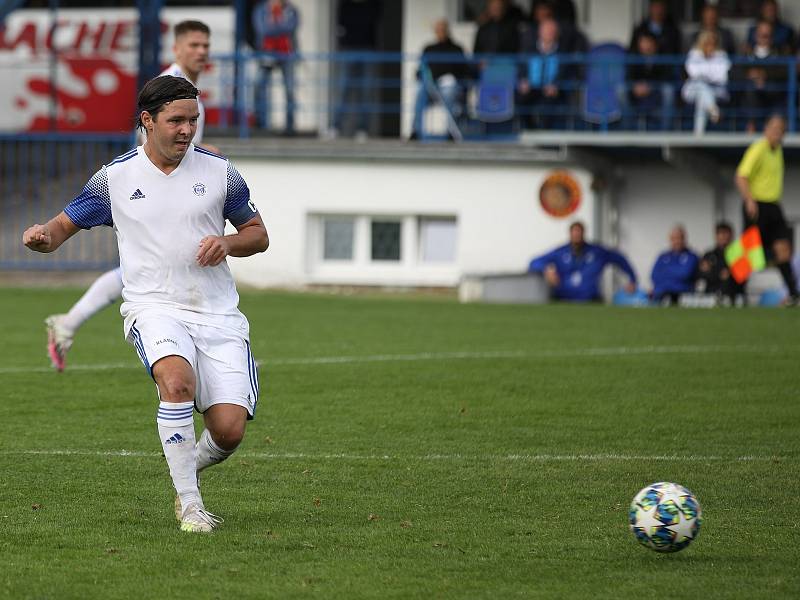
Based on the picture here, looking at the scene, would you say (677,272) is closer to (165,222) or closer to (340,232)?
(340,232)

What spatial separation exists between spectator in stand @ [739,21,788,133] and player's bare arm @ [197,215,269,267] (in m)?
16.0

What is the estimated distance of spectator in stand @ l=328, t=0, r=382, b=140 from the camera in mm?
26281

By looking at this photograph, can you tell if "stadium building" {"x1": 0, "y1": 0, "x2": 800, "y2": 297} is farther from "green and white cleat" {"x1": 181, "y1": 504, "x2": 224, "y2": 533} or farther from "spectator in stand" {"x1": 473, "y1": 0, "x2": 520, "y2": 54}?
"green and white cleat" {"x1": 181, "y1": 504, "x2": 224, "y2": 533}

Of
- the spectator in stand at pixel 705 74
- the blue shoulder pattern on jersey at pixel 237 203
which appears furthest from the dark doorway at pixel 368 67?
the blue shoulder pattern on jersey at pixel 237 203

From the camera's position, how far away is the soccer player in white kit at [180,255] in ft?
20.5

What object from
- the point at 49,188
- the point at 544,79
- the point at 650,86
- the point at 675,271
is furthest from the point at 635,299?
the point at 49,188

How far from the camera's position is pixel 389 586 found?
17.5 ft

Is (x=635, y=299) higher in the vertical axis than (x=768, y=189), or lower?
lower

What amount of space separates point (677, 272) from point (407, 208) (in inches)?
162

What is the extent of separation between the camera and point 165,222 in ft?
20.9

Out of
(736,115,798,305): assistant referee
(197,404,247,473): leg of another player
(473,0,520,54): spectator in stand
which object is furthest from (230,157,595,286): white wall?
(197,404,247,473): leg of another player

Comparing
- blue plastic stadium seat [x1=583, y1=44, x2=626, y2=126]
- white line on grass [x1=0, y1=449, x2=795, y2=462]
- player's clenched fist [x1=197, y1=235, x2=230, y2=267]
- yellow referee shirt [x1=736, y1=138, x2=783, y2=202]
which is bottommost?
white line on grass [x1=0, y1=449, x2=795, y2=462]

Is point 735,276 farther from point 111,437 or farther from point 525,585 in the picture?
point 525,585

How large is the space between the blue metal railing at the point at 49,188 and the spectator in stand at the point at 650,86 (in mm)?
7142
